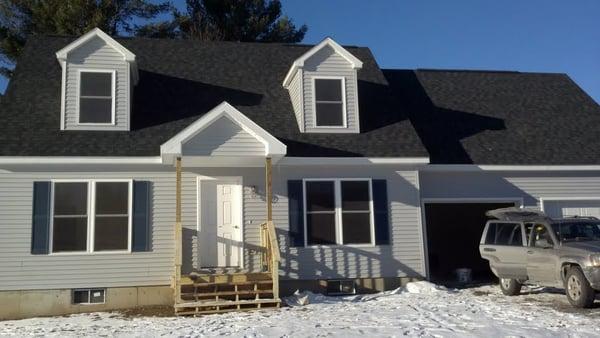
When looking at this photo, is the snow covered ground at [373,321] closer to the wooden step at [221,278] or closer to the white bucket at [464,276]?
the wooden step at [221,278]

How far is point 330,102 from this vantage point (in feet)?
48.4

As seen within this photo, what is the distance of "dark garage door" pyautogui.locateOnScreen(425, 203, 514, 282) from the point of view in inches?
776

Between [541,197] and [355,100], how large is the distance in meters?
5.34

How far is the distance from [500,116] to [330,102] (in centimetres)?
528

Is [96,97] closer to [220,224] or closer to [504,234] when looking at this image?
[220,224]

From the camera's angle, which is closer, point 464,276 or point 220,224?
point 220,224

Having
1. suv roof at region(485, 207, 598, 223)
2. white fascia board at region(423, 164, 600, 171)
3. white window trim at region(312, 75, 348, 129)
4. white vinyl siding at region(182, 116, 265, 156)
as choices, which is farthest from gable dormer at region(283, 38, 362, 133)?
suv roof at region(485, 207, 598, 223)

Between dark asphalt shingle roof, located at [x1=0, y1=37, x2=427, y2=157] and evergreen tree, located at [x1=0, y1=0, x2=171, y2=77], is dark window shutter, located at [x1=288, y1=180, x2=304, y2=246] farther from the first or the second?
evergreen tree, located at [x1=0, y1=0, x2=171, y2=77]

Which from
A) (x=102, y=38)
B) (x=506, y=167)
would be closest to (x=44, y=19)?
(x=102, y=38)

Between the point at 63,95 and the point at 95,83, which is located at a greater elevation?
the point at 95,83

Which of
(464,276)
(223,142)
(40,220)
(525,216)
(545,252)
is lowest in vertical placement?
(464,276)

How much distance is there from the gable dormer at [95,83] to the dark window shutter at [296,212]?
3.97 m

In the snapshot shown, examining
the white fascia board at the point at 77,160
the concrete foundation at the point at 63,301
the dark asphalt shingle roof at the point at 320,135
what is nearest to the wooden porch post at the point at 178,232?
the white fascia board at the point at 77,160

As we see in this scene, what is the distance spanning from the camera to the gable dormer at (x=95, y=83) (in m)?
13.6
